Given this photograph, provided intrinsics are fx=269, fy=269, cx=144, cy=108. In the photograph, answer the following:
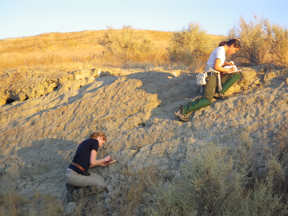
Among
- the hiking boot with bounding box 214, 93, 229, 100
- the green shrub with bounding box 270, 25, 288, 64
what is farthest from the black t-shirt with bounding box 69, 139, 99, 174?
the green shrub with bounding box 270, 25, 288, 64

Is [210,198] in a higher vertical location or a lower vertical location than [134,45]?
lower

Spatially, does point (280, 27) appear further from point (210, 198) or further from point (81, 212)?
point (81, 212)

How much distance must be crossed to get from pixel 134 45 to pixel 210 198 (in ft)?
38.9

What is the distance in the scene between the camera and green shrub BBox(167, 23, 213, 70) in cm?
1173

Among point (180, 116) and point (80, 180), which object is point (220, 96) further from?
point (80, 180)

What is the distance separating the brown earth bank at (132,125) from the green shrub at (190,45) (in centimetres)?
415

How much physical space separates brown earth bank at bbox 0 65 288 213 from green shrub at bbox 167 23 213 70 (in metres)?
4.15

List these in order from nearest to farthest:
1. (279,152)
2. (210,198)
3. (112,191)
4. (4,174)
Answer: (210,198) < (279,152) < (112,191) < (4,174)

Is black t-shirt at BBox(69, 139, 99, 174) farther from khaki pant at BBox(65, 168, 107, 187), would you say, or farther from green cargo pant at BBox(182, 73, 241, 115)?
green cargo pant at BBox(182, 73, 241, 115)

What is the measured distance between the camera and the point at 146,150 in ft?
16.9

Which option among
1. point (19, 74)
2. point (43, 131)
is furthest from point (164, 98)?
point (19, 74)

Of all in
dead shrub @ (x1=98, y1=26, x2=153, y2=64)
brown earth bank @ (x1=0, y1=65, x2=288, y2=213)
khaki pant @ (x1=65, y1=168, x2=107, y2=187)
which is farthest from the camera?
dead shrub @ (x1=98, y1=26, x2=153, y2=64)

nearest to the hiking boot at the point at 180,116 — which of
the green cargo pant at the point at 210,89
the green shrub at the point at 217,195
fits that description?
the green cargo pant at the point at 210,89

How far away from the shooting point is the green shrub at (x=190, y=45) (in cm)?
1173
